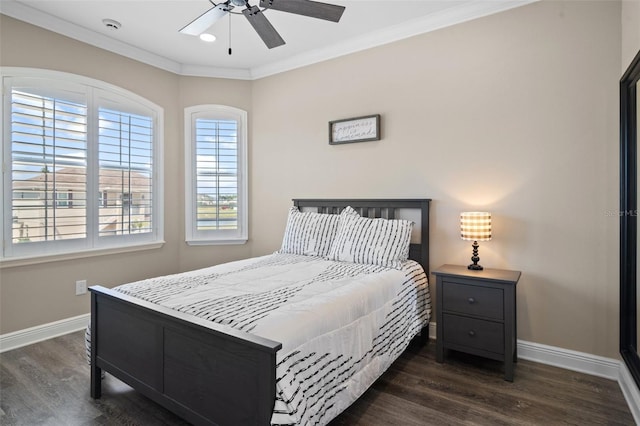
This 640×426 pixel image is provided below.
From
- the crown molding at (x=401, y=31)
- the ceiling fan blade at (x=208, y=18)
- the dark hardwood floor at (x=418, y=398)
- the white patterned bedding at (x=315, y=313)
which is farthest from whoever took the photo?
the crown molding at (x=401, y=31)

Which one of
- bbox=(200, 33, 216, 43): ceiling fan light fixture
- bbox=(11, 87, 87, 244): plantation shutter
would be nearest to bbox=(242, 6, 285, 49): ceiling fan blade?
bbox=(200, 33, 216, 43): ceiling fan light fixture

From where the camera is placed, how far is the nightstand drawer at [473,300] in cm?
244

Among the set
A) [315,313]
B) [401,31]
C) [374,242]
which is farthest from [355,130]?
[315,313]

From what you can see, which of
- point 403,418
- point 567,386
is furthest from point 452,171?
point 403,418

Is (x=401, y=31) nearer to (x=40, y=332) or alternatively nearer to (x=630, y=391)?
(x=630, y=391)

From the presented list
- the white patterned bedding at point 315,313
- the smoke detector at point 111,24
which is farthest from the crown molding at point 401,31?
the white patterned bedding at point 315,313

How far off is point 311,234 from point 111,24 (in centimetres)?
271

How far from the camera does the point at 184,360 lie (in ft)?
5.50

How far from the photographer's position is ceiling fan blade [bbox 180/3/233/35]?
2.21 m

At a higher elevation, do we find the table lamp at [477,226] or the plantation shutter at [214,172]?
the plantation shutter at [214,172]

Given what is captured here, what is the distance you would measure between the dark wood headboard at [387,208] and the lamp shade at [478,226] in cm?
45

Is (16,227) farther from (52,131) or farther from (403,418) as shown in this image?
(403,418)

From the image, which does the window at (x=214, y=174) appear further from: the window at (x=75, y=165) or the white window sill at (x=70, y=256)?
the white window sill at (x=70, y=256)

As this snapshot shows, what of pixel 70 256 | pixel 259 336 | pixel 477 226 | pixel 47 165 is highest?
pixel 47 165
